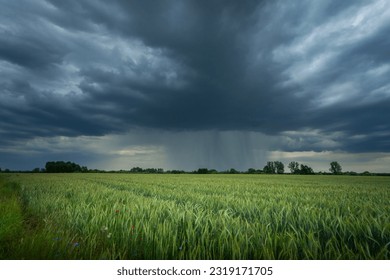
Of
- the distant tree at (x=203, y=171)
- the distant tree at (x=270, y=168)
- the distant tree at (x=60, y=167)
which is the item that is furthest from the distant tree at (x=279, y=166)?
the distant tree at (x=60, y=167)

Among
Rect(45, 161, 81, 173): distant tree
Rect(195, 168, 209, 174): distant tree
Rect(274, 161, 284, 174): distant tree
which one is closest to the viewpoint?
Rect(45, 161, 81, 173): distant tree

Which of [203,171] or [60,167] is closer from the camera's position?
[60,167]

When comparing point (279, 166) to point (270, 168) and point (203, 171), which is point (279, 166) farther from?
point (203, 171)

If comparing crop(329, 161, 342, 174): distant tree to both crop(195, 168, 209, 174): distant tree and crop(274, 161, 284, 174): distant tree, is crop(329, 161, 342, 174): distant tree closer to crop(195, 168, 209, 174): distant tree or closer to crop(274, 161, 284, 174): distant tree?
crop(274, 161, 284, 174): distant tree

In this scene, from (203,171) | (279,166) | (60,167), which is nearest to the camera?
(60,167)

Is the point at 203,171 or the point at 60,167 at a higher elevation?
the point at 60,167

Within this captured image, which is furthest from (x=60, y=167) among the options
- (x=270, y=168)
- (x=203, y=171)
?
(x=270, y=168)

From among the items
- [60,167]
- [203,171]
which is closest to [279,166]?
[203,171]

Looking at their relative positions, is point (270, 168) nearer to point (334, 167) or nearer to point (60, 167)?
point (334, 167)

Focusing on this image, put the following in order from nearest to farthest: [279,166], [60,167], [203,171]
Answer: [60,167]
[203,171]
[279,166]

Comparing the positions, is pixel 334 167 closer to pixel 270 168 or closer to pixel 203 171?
pixel 270 168

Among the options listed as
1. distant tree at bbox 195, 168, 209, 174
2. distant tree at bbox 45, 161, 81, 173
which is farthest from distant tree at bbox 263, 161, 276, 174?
distant tree at bbox 45, 161, 81, 173

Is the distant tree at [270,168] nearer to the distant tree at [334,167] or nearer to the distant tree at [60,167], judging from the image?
the distant tree at [334,167]

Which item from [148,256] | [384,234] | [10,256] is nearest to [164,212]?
[148,256]
